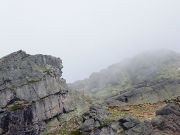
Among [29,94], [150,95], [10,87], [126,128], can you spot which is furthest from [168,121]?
[150,95]

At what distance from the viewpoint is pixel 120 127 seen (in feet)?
Result: 232

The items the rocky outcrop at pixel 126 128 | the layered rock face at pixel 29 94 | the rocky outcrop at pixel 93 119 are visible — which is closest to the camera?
the rocky outcrop at pixel 126 128

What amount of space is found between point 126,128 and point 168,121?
1181 cm

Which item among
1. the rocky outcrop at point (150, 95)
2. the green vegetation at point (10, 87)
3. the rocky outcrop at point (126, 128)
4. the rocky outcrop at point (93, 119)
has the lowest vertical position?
the rocky outcrop at point (126, 128)

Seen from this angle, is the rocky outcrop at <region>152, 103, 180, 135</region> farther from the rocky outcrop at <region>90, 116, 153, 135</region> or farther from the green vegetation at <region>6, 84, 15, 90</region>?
the green vegetation at <region>6, 84, 15, 90</region>

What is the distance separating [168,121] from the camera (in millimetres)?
71562

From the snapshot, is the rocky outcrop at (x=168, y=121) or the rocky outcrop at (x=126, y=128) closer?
the rocky outcrop at (x=126, y=128)

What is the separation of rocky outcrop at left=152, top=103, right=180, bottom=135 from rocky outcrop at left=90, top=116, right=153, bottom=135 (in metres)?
2.75

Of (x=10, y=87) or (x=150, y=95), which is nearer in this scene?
(x=10, y=87)

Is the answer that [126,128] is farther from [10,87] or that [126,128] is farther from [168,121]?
[10,87]

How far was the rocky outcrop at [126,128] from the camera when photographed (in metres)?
67.8

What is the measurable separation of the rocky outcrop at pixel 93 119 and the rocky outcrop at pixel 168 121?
14.6 m

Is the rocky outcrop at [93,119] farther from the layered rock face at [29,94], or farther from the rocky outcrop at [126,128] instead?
the layered rock face at [29,94]

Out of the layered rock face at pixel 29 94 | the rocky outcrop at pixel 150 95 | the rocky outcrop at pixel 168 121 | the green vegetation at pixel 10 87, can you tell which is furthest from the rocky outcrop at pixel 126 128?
the rocky outcrop at pixel 150 95
